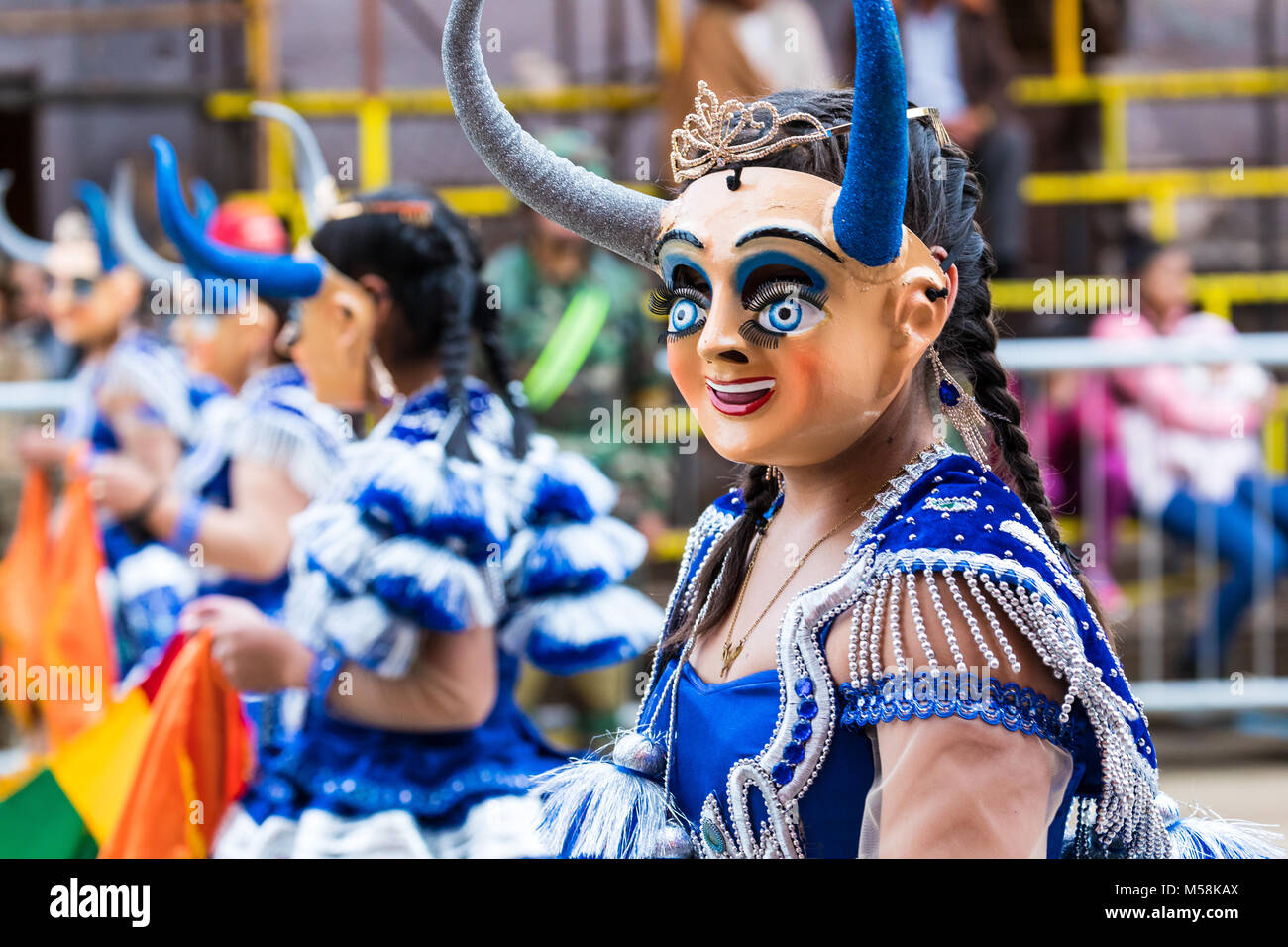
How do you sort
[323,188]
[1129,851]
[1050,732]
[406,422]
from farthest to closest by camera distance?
[323,188]
[406,422]
[1129,851]
[1050,732]

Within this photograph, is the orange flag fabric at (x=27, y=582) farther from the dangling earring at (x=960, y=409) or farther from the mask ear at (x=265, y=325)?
the dangling earring at (x=960, y=409)

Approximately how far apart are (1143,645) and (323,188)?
8.57 ft

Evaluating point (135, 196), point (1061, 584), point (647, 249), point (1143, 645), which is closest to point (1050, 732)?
point (1061, 584)

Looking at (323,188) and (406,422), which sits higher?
(323,188)

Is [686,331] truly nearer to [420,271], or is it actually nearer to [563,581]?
[563,581]

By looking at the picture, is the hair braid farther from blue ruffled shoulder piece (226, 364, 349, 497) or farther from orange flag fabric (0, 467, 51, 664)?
orange flag fabric (0, 467, 51, 664)

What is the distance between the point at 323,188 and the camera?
117 inches

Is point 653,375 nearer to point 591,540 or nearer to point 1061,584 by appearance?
point 591,540

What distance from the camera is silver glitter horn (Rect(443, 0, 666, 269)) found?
1452 mm

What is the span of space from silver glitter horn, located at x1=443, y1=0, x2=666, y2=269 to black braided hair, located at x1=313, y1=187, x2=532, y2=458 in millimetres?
1099

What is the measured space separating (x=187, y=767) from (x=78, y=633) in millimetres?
1341

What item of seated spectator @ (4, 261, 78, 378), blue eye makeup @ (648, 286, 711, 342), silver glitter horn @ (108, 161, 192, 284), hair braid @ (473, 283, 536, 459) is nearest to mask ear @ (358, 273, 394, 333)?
hair braid @ (473, 283, 536, 459)

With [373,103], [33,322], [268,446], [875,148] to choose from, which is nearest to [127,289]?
[33,322]

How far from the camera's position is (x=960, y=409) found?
59.4 inches
